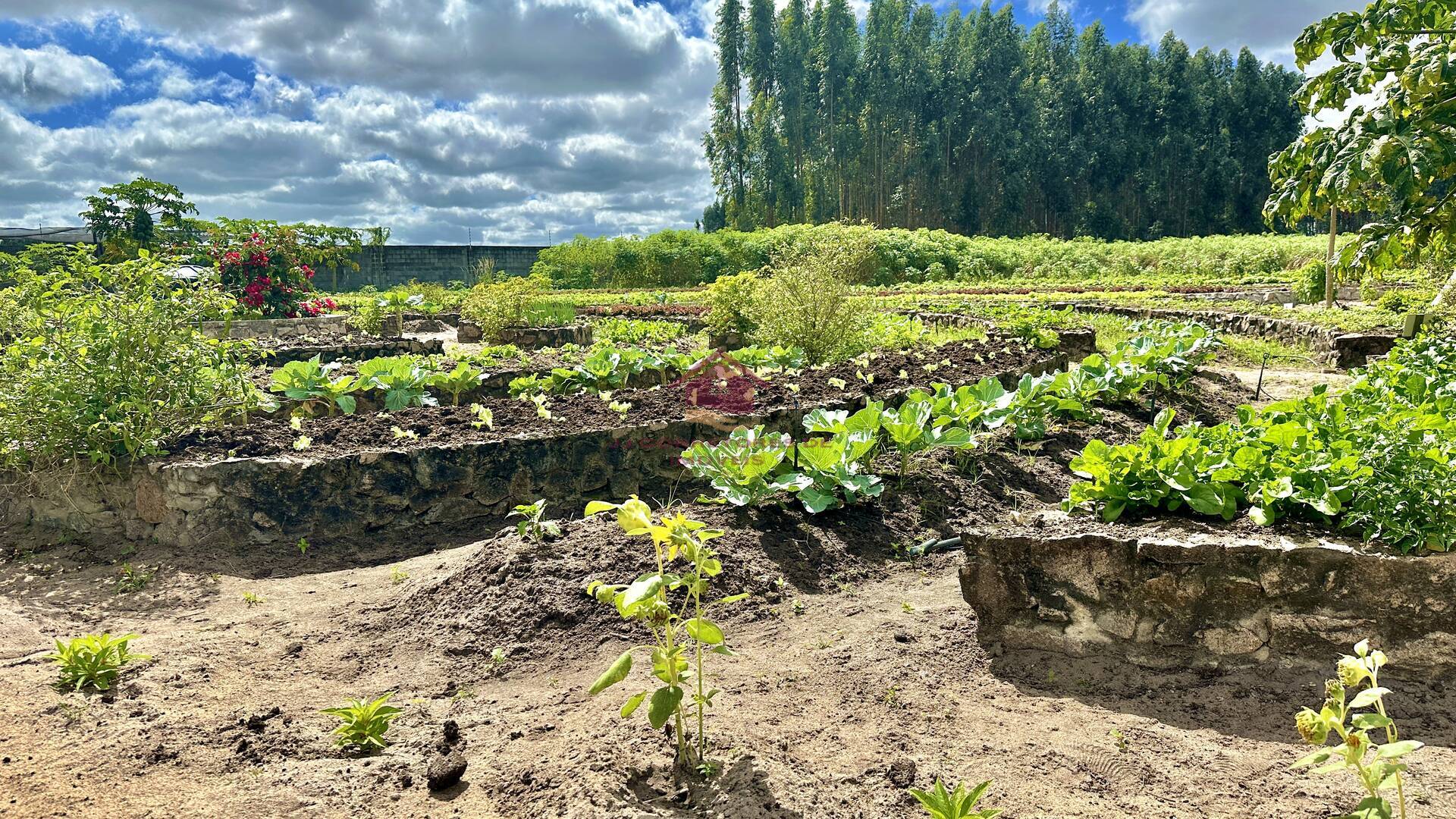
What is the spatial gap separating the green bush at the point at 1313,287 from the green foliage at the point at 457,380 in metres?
16.1

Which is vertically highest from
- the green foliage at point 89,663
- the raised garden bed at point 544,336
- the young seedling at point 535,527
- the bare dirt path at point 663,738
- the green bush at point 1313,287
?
the green bush at point 1313,287

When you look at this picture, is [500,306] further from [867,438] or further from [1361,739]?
[1361,739]

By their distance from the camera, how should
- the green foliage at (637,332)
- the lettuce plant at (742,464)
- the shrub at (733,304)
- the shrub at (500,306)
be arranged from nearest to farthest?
the lettuce plant at (742,464)
the green foliage at (637,332)
the shrub at (733,304)
the shrub at (500,306)

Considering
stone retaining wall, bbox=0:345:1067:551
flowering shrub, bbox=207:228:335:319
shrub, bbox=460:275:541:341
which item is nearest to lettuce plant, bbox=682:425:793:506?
stone retaining wall, bbox=0:345:1067:551

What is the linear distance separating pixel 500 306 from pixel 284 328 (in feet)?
11.8

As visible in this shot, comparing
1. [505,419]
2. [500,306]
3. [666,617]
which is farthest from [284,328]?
[666,617]

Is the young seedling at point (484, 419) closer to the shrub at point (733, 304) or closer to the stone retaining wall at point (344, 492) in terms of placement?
the stone retaining wall at point (344, 492)

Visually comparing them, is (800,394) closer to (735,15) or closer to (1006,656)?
(1006,656)

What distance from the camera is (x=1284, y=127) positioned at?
1989 inches

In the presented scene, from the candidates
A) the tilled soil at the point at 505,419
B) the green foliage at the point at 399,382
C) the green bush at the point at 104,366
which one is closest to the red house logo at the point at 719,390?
the tilled soil at the point at 505,419

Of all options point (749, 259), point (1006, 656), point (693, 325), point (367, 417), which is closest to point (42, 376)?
point (367, 417)

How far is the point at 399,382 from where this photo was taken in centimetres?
609

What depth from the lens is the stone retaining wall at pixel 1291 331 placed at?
9.64 metres

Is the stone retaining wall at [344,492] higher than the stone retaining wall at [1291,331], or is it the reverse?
the stone retaining wall at [1291,331]
